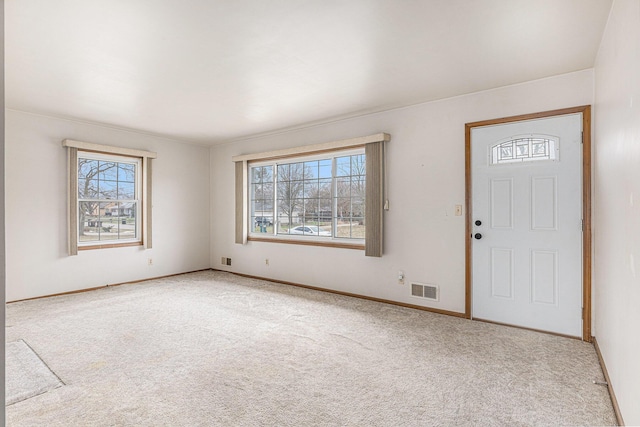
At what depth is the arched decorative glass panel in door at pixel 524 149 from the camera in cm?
332

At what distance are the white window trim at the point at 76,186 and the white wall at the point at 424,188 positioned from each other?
2.63 meters

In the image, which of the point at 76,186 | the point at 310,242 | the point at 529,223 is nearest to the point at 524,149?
the point at 529,223

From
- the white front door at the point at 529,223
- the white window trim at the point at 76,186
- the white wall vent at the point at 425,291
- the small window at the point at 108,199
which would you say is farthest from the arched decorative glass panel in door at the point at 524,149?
the small window at the point at 108,199

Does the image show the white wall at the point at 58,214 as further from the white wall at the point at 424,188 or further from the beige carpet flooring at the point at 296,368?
the white wall at the point at 424,188

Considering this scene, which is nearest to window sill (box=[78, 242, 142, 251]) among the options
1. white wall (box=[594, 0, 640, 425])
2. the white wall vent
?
the white wall vent

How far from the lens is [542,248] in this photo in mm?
3352

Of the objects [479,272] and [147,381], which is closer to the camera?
[147,381]

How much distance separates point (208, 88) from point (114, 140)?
265 cm

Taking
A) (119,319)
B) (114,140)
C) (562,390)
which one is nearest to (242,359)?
(119,319)

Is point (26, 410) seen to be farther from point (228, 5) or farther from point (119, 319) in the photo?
point (228, 5)

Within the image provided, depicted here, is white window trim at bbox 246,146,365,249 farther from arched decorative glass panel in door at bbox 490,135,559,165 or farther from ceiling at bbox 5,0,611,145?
arched decorative glass panel in door at bbox 490,135,559,165

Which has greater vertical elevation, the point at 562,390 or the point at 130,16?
the point at 130,16

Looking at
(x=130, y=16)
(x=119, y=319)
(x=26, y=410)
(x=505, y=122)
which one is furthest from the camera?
(x=119, y=319)

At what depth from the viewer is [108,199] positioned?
5.41m
